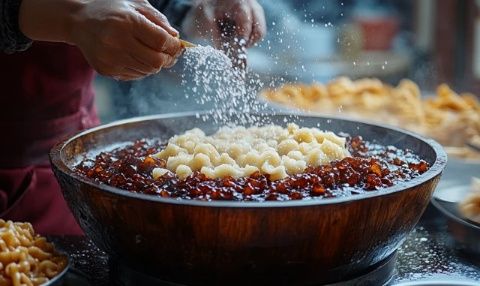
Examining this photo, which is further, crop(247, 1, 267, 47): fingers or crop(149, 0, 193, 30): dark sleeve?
crop(149, 0, 193, 30): dark sleeve

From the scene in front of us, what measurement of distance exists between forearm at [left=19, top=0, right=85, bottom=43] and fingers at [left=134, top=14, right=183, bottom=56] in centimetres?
18

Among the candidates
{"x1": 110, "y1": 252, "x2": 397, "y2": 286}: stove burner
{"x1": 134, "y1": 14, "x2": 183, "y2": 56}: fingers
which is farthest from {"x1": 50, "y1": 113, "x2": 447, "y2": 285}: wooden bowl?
{"x1": 134, "y1": 14, "x2": 183, "y2": 56}: fingers

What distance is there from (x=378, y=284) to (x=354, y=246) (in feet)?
0.76

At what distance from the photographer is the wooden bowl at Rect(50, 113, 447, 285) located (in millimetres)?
1498

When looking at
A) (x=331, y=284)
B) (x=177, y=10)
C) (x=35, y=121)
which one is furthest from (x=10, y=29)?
(x=331, y=284)

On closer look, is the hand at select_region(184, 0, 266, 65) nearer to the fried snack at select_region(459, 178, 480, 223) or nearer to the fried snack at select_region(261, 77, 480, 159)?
the fried snack at select_region(459, 178, 480, 223)

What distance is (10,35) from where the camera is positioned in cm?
189

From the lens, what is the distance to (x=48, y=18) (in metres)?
1.78

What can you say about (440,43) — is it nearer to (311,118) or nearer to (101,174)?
(311,118)

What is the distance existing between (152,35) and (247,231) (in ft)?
1.69

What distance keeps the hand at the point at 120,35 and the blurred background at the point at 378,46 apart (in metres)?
3.26

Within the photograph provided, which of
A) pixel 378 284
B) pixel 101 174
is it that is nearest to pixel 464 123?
pixel 378 284

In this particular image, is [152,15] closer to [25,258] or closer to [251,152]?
[251,152]

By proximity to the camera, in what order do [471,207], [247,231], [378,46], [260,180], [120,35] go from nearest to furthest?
1. [247,231]
2. [120,35]
3. [260,180]
4. [471,207]
5. [378,46]
